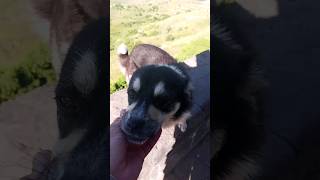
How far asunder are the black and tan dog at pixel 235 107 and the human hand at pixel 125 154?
0.34 meters

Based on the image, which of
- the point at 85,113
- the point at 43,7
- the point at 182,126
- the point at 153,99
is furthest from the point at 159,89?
the point at 43,7

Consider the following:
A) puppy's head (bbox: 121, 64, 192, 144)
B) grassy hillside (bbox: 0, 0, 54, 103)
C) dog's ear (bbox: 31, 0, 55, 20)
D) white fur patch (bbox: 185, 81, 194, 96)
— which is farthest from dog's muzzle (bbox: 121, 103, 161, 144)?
dog's ear (bbox: 31, 0, 55, 20)

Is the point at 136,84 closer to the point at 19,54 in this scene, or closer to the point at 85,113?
the point at 85,113

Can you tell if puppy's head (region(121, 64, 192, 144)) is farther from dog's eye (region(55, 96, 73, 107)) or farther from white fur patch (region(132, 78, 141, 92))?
dog's eye (region(55, 96, 73, 107))

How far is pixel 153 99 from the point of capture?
97.4 inches

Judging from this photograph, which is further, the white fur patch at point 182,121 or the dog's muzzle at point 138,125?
the white fur patch at point 182,121

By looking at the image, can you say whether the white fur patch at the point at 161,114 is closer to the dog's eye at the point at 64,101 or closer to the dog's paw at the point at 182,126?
the dog's paw at the point at 182,126

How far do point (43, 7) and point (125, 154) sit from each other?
2.78 ft

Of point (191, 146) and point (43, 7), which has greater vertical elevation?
point (43, 7)

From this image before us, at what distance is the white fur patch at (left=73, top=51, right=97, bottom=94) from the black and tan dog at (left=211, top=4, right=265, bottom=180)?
1.98 ft

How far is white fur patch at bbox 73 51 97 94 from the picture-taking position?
242cm

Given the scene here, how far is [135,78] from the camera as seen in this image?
2.55 m

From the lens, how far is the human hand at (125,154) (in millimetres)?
2549

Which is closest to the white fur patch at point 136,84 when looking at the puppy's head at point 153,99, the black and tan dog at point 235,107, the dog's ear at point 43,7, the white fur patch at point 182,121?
the puppy's head at point 153,99
